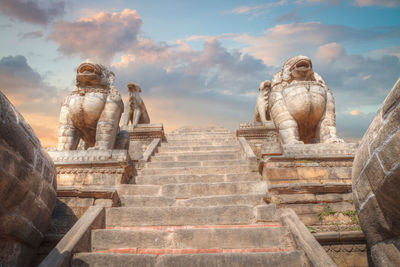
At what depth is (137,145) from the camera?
10000 millimetres

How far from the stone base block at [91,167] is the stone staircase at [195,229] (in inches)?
12.1

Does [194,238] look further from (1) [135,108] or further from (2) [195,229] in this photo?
(1) [135,108]

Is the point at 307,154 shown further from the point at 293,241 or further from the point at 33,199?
the point at 33,199

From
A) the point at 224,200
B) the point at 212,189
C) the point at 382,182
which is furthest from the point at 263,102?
the point at 382,182

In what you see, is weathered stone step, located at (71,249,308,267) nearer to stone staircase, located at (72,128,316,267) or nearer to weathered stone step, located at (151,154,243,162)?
stone staircase, located at (72,128,316,267)

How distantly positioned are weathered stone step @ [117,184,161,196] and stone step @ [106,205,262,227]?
2.72ft

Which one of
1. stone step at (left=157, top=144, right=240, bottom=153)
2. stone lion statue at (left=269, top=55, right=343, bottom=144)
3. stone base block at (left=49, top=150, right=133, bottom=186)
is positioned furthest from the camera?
stone step at (left=157, top=144, right=240, bottom=153)

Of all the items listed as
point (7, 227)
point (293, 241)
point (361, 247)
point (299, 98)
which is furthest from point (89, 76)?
point (361, 247)

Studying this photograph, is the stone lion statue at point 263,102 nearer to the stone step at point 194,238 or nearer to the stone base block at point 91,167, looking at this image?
the stone base block at point 91,167

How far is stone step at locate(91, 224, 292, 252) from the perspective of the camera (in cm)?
285

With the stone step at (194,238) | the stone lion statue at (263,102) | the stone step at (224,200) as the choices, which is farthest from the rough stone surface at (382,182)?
the stone lion statue at (263,102)

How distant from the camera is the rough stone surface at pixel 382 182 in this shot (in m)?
1.80

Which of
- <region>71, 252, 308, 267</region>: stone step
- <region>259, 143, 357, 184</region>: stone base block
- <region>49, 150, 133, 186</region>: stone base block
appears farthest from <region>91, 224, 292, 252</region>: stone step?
<region>49, 150, 133, 186</region>: stone base block

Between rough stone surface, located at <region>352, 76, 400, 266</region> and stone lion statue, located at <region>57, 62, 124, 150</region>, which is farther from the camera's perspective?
stone lion statue, located at <region>57, 62, 124, 150</region>
